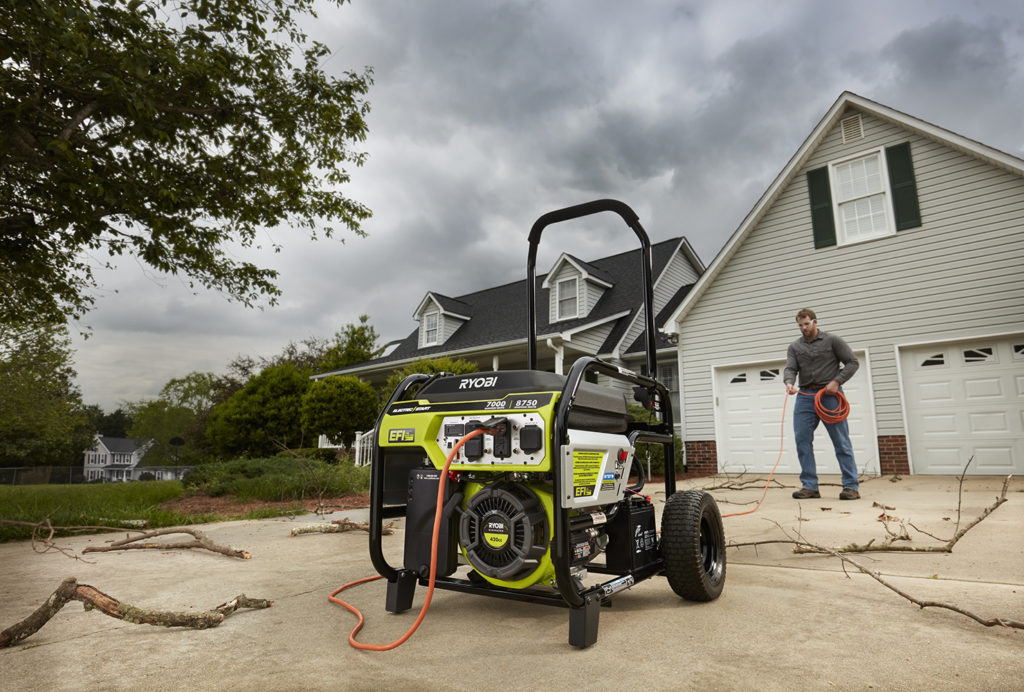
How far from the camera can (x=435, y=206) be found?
13.8 meters

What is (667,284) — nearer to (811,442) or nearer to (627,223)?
(811,442)

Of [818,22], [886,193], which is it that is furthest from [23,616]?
[886,193]

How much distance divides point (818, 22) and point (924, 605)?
229 inches

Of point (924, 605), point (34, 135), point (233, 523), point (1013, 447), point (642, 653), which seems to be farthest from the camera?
point (1013, 447)

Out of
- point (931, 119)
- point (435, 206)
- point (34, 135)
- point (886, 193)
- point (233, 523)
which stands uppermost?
point (435, 206)

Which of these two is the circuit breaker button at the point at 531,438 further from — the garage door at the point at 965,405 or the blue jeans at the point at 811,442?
the garage door at the point at 965,405

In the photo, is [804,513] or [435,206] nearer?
[804,513]

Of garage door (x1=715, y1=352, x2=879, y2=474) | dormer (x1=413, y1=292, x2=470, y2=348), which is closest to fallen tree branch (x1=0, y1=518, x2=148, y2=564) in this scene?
garage door (x1=715, y1=352, x2=879, y2=474)

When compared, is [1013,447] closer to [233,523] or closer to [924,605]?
[924,605]

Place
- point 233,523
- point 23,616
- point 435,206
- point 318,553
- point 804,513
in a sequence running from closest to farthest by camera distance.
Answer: point 23,616 < point 318,553 < point 804,513 < point 233,523 < point 435,206

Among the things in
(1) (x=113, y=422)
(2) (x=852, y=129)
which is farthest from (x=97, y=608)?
(1) (x=113, y=422)

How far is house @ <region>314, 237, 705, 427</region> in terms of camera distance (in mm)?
13391

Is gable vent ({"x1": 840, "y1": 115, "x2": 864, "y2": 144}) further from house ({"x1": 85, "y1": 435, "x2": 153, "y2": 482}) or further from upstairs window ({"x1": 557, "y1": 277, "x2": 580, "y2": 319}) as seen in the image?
house ({"x1": 85, "y1": 435, "x2": 153, "y2": 482})

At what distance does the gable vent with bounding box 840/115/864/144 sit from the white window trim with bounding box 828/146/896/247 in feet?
0.98
